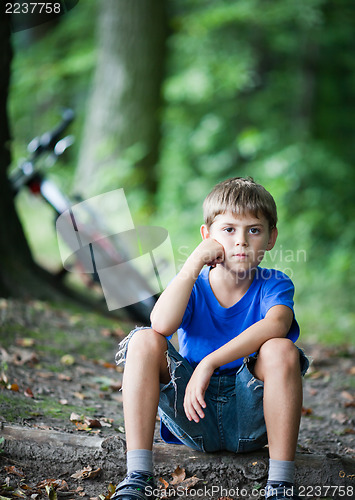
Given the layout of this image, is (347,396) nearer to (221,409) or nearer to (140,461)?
(221,409)

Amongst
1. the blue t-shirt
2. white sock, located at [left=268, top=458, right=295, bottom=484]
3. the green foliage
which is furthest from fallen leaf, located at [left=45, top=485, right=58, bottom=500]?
the green foliage

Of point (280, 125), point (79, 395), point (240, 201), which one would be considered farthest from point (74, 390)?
point (280, 125)

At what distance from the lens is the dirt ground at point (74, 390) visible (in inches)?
85.5

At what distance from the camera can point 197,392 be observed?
6.35 ft

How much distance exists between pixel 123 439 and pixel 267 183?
756cm

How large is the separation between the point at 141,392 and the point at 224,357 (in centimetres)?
34

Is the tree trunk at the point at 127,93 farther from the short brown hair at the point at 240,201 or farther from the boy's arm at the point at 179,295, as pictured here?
the boy's arm at the point at 179,295

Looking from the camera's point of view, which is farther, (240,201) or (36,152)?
(36,152)

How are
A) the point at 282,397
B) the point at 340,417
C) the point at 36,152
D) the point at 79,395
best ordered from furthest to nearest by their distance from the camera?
1. the point at 36,152
2. the point at 340,417
3. the point at 79,395
4. the point at 282,397

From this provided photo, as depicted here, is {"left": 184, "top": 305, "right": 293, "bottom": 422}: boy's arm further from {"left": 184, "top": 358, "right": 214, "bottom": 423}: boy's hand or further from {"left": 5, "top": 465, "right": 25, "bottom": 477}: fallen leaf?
{"left": 5, "top": 465, "right": 25, "bottom": 477}: fallen leaf

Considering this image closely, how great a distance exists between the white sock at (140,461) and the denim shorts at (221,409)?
196 mm

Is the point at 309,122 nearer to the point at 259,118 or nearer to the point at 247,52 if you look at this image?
the point at 259,118

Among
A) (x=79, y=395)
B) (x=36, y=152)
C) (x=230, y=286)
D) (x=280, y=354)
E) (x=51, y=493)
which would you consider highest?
(x=36, y=152)

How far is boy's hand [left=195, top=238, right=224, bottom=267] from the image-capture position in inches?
82.9
